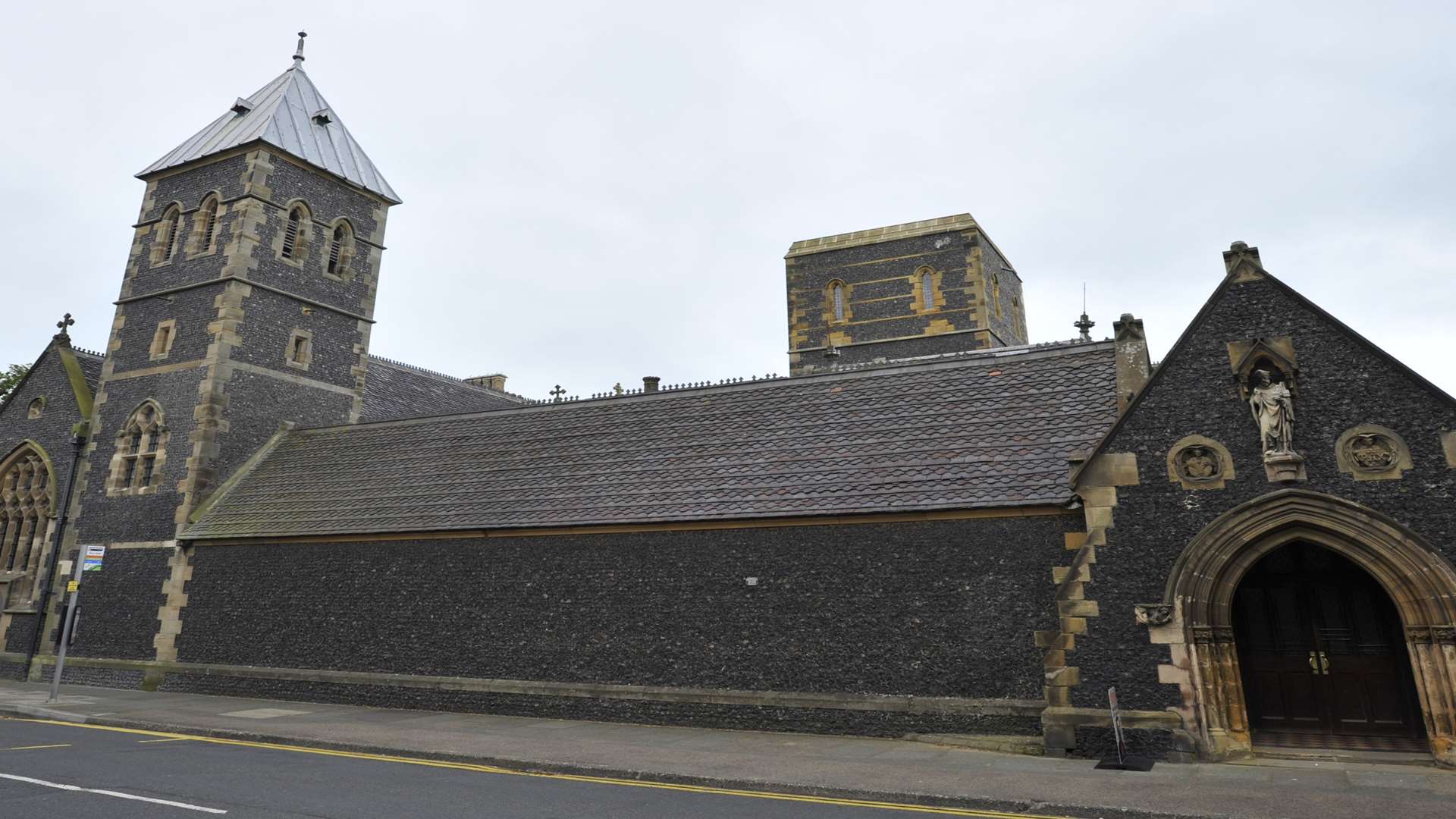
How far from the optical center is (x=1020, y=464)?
13664mm

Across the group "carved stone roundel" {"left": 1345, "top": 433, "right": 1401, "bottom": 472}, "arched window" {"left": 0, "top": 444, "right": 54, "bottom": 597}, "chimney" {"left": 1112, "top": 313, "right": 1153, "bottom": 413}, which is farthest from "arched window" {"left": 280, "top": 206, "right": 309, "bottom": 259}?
"carved stone roundel" {"left": 1345, "top": 433, "right": 1401, "bottom": 472}

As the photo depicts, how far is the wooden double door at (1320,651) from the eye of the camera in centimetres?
1102

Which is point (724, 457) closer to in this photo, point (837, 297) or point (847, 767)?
point (847, 767)

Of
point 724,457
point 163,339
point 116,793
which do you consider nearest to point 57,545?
point 163,339

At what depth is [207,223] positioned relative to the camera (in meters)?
26.2

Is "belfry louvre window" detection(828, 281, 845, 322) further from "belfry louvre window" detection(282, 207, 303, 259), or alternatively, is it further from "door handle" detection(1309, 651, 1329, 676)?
"door handle" detection(1309, 651, 1329, 676)

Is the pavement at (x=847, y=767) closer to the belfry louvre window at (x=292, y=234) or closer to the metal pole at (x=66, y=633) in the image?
the metal pole at (x=66, y=633)

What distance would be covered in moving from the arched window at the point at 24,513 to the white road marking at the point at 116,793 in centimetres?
1789

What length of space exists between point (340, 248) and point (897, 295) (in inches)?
785

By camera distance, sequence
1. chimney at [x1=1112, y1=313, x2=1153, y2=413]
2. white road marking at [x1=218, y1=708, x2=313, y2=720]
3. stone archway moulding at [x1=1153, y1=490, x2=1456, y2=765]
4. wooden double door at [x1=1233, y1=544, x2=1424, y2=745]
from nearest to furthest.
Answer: stone archway moulding at [x1=1153, y1=490, x2=1456, y2=765]
wooden double door at [x1=1233, y1=544, x2=1424, y2=745]
chimney at [x1=1112, y1=313, x2=1153, y2=413]
white road marking at [x1=218, y1=708, x2=313, y2=720]

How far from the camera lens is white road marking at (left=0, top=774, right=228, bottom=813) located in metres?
8.11

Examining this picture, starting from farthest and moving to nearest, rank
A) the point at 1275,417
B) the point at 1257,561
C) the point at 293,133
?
1. the point at 293,133
2. the point at 1257,561
3. the point at 1275,417

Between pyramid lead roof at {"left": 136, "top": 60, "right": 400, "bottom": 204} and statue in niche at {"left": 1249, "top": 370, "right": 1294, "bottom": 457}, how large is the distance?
2660 cm

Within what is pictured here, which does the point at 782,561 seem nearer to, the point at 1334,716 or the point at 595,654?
the point at 595,654
